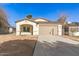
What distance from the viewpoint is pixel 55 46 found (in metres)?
8.30

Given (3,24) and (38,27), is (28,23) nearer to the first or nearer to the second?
(38,27)

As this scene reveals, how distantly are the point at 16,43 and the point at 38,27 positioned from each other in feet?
4.93

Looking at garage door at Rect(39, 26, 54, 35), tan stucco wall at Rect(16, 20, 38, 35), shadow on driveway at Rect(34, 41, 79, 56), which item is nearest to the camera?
shadow on driveway at Rect(34, 41, 79, 56)

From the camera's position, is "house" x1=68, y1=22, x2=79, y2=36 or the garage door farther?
the garage door

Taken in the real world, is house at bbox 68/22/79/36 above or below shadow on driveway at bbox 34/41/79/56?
above

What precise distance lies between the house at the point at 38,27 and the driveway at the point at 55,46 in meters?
0.36

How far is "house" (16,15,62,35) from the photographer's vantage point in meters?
8.50

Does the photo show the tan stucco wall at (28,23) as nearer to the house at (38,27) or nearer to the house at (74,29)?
the house at (38,27)

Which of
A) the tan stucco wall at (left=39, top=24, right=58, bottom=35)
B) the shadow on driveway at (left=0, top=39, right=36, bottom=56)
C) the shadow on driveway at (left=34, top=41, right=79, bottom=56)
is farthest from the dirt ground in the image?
the tan stucco wall at (left=39, top=24, right=58, bottom=35)

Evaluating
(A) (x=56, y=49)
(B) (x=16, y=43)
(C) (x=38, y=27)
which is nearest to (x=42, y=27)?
(C) (x=38, y=27)

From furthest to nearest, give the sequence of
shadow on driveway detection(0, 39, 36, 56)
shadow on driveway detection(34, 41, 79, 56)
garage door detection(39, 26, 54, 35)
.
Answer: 1. garage door detection(39, 26, 54, 35)
2. shadow on driveway detection(0, 39, 36, 56)
3. shadow on driveway detection(34, 41, 79, 56)

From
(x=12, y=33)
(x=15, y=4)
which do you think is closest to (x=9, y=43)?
(x=12, y=33)

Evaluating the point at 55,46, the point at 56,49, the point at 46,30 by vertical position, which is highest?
the point at 46,30

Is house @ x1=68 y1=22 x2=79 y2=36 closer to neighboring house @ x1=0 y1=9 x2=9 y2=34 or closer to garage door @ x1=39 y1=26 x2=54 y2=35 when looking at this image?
garage door @ x1=39 y1=26 x2=54 y2=35
